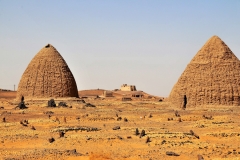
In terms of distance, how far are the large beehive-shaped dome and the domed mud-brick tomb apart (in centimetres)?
1302

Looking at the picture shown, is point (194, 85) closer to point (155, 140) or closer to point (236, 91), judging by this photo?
point (236, 91)

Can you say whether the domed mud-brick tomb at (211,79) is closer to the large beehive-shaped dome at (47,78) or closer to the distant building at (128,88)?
the large beehive-shaped dome at (47,78)

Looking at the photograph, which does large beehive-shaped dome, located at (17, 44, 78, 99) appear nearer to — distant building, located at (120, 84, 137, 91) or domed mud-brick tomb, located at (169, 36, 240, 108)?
domed mud-brick tomb, located at (169, 36, 240, 108)

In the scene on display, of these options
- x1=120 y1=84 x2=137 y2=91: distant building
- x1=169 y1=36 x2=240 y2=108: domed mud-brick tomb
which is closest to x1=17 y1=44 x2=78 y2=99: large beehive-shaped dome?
x1=169 y1=36 x2=240 y2=108: domed mud-brick tomb

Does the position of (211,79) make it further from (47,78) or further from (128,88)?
(128,88)

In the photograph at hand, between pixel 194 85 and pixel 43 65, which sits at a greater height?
pixel 43 65

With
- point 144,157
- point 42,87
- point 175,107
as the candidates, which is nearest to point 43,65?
point 42,87

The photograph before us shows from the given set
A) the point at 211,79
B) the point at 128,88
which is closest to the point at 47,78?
the point at 211,79

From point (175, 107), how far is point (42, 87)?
15.2 metres

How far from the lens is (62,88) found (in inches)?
1721

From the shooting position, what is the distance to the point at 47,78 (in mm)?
43625

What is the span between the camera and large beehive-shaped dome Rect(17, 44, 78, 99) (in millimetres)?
43344

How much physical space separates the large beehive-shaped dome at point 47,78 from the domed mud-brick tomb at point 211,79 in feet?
42.7

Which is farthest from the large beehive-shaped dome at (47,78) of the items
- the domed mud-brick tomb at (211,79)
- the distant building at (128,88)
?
the distant building at (128,88)
